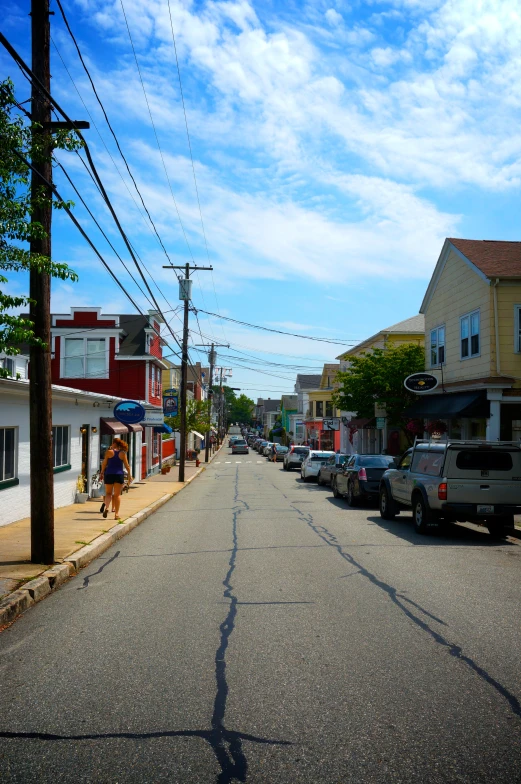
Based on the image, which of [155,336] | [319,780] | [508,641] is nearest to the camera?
[319,780]

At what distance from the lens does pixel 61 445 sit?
18734 mm

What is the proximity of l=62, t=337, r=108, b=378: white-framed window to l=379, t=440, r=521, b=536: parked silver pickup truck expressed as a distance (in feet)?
87.7

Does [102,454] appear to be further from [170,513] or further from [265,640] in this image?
[265,640]

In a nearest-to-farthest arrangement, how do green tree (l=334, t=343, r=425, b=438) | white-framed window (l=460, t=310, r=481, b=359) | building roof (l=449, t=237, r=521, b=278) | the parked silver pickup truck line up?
the parked silver pickup truck, building roof (l=449, t=237, r=521, b=278), white-framed window (l=460, t=310, r=481, b=359), green tree (l=334, t=343, r=425, b=438)

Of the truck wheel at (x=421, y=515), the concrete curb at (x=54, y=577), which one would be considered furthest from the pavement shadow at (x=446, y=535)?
the concrete curb at (x=54, y=577)

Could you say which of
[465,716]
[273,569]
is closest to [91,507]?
[273,569]

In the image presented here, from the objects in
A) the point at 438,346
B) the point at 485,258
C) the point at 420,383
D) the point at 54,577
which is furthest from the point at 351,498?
the point at 54,577

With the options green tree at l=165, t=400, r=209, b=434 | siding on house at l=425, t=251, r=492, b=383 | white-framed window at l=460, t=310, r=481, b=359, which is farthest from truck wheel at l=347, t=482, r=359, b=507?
green tree at l=165, t=400, r=209, b=434

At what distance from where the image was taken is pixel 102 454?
24469 millimetres

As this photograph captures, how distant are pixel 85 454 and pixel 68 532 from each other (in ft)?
27.9

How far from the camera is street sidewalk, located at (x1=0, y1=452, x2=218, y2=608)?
873cm

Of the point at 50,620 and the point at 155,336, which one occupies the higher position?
the point at 155,336

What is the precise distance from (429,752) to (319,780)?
2.39 feet

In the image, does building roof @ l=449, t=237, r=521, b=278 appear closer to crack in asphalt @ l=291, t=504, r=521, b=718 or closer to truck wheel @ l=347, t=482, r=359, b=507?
truck wheel @ l=347, t=482, r=359, b=507
